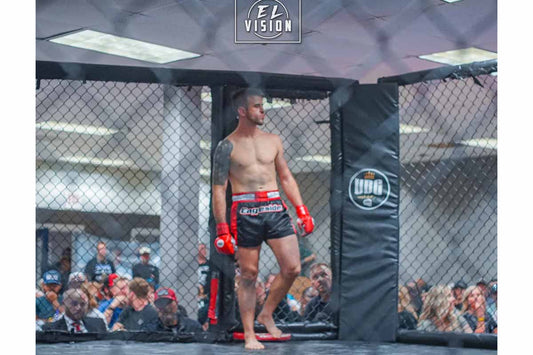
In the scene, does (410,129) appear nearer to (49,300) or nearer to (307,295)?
(307,295)

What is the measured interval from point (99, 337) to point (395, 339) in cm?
88

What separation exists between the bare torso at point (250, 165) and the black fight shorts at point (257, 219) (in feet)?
0.08

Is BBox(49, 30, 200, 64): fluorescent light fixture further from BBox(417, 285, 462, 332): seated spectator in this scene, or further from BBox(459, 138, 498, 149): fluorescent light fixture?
BBox(459, 138, 498, 149): fluorescent light fixture

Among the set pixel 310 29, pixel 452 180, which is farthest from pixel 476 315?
pixel 452 180

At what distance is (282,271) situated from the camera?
2.01m

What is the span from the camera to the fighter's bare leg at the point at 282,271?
2.00 metres

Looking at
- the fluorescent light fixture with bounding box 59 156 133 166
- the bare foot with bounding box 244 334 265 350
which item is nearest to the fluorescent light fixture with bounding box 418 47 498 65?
the bare foot with bounding box 244 334 265 350

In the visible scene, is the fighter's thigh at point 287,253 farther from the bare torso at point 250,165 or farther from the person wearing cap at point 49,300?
the person wearing cap at point 49,300

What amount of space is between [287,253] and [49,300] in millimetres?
1233

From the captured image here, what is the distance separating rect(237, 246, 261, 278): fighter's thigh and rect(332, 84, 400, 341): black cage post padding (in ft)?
1.09

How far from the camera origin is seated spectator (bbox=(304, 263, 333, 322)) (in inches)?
88.7

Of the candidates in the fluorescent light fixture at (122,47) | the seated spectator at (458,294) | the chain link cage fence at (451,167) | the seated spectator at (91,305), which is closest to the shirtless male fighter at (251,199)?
the seated spectator at (91,305)
